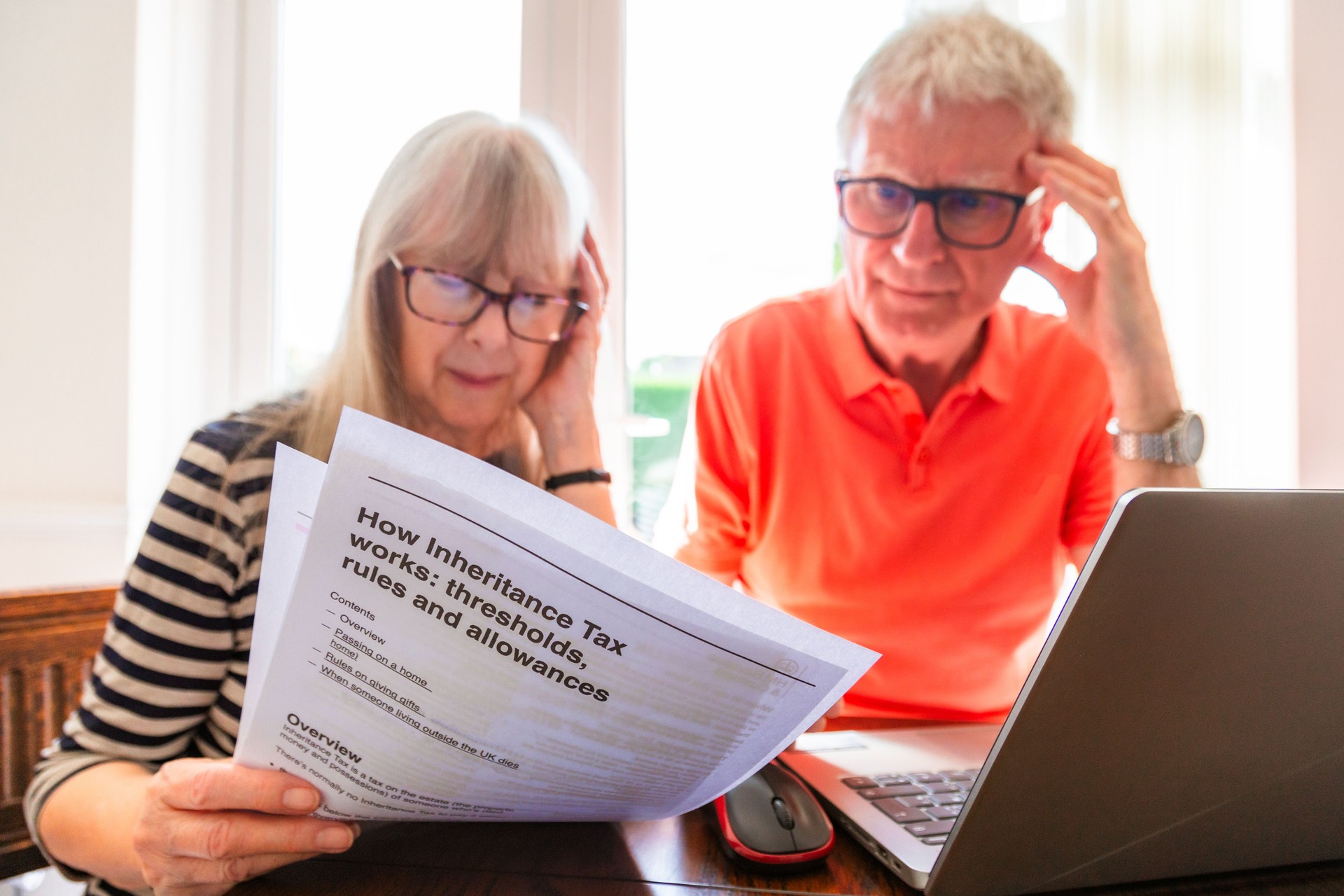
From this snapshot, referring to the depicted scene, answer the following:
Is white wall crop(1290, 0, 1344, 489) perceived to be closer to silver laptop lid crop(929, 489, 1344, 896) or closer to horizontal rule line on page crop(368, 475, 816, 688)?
silver laptop lid crop(929, 489, 1344, 896)

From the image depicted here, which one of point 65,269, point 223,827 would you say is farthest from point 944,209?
point 65,269

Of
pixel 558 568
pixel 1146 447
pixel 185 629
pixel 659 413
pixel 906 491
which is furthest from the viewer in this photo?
pixel 659 413

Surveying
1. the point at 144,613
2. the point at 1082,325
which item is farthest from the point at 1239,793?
the point at 1082,325

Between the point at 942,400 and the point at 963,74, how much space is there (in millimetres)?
477

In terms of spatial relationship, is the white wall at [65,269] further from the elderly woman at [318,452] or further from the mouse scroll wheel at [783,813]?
the mouse scroll wheel at [783,813]

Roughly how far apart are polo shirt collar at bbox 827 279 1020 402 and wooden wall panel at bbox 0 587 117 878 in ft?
3.48

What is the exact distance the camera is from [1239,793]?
1.32ft

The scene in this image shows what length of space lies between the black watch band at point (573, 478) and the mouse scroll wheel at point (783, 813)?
0.57 meters

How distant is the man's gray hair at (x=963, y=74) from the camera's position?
3.76ft

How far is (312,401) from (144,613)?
0.94ft

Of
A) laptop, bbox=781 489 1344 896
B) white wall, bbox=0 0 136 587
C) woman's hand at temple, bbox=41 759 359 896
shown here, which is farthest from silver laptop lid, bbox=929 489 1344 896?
white wall, bbox=0 0 136 587

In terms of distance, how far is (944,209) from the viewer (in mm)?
1178

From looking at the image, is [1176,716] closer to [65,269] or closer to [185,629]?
[185,629]

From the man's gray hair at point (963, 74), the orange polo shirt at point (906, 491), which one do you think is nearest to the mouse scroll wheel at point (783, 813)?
the orange polo shirt at point (906, 491)
